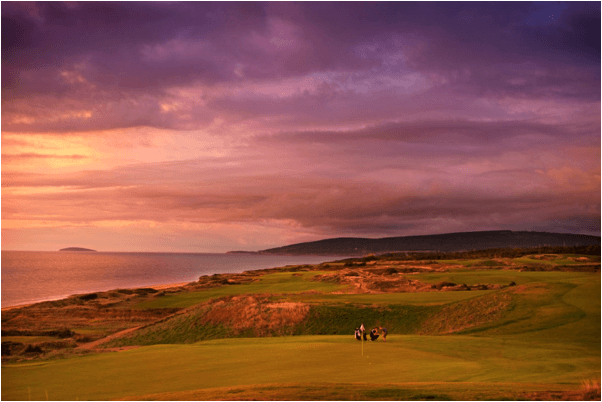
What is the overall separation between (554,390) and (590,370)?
6.20 meters

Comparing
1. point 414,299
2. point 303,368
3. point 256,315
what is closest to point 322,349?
point 303,368

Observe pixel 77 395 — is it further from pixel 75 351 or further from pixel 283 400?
pixel 75 351

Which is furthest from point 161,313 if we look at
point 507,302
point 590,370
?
point 590,370

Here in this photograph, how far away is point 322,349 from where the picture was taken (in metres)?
23.0

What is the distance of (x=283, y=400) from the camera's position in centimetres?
1302

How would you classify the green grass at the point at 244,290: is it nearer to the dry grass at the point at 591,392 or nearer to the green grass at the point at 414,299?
the green grass at the point at 414,299

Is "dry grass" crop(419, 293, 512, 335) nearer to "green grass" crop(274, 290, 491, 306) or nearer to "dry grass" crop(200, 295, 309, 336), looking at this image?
"green grass" crop(274, 290, 491, 306)

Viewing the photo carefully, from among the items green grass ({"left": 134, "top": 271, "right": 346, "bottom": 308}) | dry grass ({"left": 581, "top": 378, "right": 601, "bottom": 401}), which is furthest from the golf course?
green grass ({"left": 134, "top": 271, "right": 346, "bottom": 308})

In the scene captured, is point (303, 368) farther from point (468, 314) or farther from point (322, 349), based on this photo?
point (468, 314)

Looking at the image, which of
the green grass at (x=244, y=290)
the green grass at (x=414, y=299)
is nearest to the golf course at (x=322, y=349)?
the green grass at (x=414, y=299)

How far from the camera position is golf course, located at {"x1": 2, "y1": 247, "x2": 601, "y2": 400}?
48.5ft

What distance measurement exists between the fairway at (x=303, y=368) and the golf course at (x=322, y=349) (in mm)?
72

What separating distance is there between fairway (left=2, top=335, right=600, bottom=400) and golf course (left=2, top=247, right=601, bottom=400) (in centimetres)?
7

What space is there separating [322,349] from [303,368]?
14.5 feet
